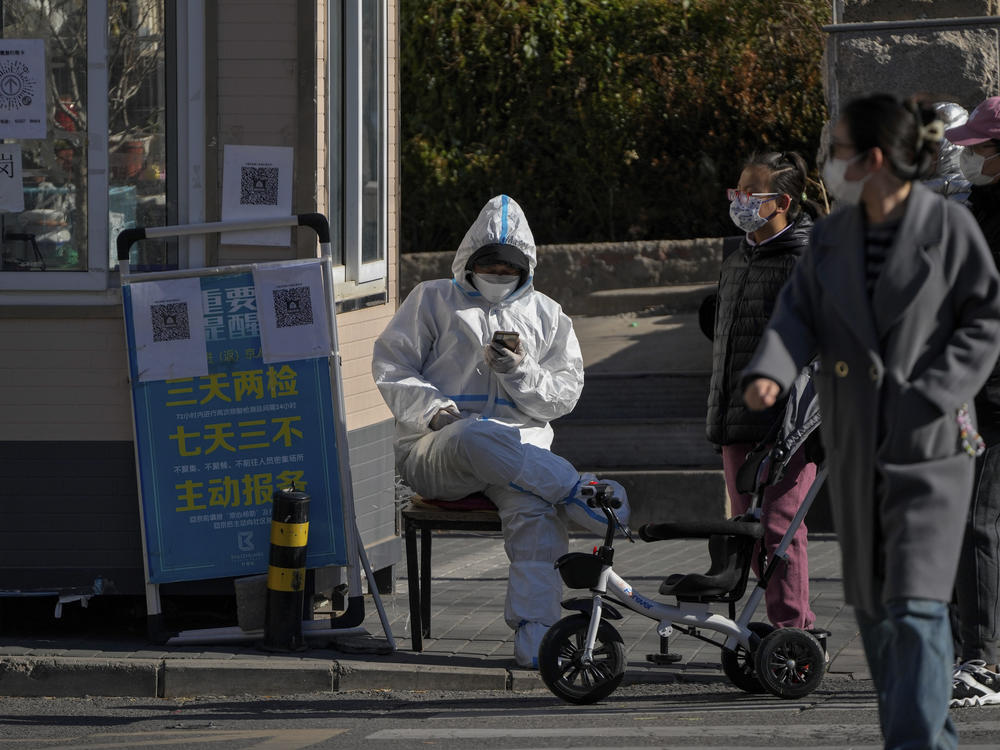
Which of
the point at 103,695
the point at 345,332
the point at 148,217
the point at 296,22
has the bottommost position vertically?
the point at 103,695

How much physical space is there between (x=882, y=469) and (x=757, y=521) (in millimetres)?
1874

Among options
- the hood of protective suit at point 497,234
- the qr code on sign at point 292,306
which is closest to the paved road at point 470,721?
the qr code on sign at point 292,306

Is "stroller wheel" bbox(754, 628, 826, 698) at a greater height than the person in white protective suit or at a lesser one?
lesser

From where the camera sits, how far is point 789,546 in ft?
21.3

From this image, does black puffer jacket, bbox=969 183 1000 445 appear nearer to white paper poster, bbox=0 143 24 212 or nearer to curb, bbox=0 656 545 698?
curb, bbox=0 656 545 698

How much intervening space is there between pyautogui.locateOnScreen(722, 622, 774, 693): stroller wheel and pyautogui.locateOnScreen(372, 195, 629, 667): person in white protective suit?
0.68 m

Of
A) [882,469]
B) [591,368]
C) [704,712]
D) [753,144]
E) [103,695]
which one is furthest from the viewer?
[753,144]

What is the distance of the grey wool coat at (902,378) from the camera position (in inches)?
168

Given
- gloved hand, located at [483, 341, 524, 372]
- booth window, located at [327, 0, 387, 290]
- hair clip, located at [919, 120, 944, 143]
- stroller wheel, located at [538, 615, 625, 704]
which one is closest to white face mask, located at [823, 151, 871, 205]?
hair clip, located at [919, 120, 944, 143]

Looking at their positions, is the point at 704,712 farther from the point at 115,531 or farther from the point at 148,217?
the point at 148,217

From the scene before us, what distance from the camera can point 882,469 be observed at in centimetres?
429

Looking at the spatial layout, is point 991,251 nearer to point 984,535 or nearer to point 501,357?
point 984,535

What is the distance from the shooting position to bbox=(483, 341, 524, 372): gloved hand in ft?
→ 22.0

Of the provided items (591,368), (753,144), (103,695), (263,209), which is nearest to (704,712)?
(103,695)
